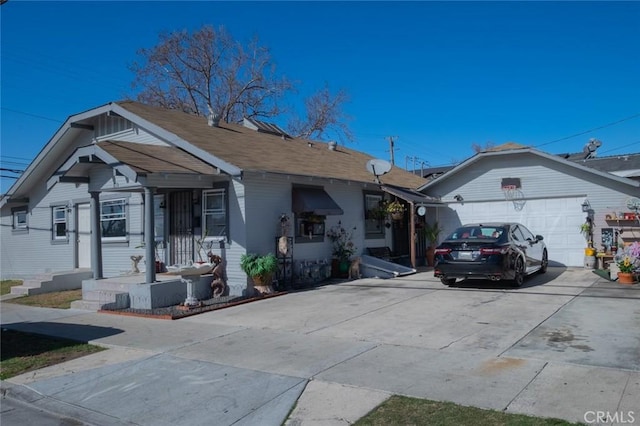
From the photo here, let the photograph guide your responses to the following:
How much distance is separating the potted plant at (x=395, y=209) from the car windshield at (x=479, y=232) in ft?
15.1

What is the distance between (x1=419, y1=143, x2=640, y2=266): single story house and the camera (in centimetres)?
1540

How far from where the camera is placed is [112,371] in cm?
659

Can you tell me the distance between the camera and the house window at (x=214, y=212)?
12.8 meters

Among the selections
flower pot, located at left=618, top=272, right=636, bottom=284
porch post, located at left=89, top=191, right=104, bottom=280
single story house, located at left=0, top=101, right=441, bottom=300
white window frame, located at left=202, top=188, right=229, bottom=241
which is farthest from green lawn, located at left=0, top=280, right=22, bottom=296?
flower pot, located at left=618, top=272, right=636, bottom=284

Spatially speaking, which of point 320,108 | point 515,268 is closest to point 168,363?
point 515,268

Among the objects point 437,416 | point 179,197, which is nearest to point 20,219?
point 179,197

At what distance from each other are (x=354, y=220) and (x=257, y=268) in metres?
5.27

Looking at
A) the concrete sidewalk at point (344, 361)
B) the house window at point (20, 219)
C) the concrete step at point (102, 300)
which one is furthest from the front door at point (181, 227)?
the house window at point (20, 219)

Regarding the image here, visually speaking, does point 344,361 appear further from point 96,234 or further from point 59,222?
point 59,222

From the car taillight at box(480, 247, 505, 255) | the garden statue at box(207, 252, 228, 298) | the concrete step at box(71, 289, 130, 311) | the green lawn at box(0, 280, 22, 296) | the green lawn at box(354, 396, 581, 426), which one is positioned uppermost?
the car taillight at box(480, 247, 505, 255)

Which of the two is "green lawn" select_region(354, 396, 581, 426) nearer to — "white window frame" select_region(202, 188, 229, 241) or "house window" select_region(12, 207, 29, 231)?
"white window frame" select_region(202, 188, 229, 241)

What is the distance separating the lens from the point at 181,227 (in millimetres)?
13859

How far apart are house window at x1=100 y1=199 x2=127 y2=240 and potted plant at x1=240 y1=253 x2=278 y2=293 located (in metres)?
5.20

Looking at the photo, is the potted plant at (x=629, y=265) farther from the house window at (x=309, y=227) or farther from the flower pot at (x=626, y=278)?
the house window at (x=309, y=227)
